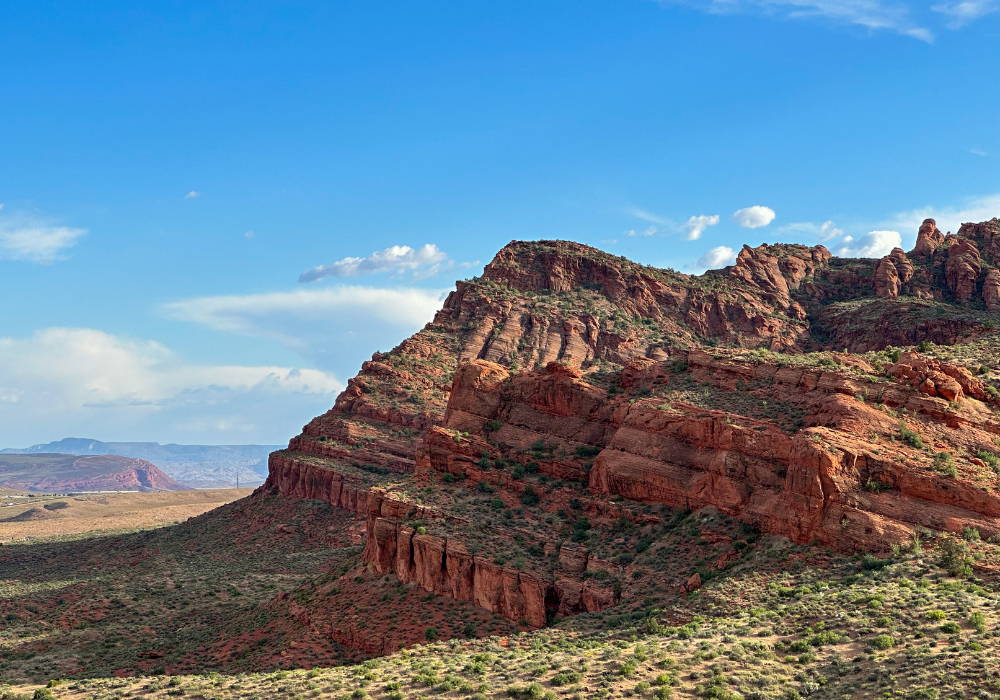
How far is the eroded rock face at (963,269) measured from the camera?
122m

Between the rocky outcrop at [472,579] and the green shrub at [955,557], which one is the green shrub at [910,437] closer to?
the green shrub at [955,557]

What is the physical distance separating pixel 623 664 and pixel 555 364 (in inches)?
1363

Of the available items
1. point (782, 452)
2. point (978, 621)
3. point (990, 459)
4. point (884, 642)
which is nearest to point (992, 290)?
point (990, 459)

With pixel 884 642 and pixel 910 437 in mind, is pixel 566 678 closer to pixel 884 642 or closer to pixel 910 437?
pixel 884 642

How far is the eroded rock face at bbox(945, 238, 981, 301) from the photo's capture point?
401 ft

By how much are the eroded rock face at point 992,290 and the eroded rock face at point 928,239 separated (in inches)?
684

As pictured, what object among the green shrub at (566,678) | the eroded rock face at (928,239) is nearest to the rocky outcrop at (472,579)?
the green shrub at (566,678)

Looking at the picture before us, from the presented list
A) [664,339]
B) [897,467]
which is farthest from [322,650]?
[664,339]

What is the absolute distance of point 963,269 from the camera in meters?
124

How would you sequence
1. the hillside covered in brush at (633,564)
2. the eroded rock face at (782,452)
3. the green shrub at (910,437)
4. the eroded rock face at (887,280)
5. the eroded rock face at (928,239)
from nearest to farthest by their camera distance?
1. the hillside covered in brush at (633,564)
2. the eroded rock face at (782,452)
3. the green shrub at (910,437)
4. the eroded rock face at (887,280)
5. the eroded rock face at (928,239)

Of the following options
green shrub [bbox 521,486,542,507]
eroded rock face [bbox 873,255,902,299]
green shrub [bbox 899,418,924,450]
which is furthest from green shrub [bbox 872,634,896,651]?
eroded rock face [bbox 873,255,902,299]

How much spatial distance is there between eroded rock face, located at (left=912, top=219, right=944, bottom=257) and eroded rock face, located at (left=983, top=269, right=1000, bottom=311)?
17.4 meters

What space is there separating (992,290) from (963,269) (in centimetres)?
702

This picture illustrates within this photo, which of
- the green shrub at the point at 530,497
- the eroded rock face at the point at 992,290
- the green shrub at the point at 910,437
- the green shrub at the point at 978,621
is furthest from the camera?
the eroded rock face at the point at 992,290
